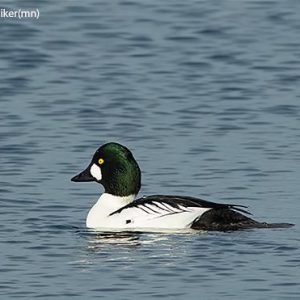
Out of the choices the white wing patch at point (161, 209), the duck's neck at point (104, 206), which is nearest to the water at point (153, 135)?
the duck's neck at point (104, 206)

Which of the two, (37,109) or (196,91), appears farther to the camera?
(196,91)

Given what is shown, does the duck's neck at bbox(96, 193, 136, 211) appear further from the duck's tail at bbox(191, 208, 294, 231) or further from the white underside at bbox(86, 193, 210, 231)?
the duck's tail at bbox(191, 208, 294, 231)

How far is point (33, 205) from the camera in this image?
15828mm

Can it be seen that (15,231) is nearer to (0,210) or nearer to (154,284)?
(0,210)

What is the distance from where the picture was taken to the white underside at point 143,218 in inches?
594

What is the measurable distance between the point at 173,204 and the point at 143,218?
0.29 m

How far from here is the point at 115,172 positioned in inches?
625

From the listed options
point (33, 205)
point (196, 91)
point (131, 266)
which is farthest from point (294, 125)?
point (131, 266)

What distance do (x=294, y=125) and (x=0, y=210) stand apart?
15.1 ft

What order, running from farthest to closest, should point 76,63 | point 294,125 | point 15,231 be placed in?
point 76,63, point 294,125, point 15,231

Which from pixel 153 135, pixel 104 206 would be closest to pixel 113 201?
pixel 104 206

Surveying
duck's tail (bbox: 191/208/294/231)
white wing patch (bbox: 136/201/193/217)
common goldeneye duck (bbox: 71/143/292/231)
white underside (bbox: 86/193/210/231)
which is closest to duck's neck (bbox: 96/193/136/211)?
common goldeneye duck (bbox: 71/143/292/231)

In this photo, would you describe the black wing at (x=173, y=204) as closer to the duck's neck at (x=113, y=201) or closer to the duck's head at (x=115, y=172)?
the duck's neck at (x=113, y=201)

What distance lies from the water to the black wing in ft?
1.03
